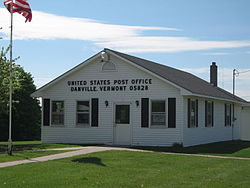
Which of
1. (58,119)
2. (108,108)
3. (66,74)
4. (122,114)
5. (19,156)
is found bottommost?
(19,156)

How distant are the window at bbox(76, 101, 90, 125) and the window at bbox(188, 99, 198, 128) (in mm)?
5272

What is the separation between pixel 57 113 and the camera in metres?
24.3

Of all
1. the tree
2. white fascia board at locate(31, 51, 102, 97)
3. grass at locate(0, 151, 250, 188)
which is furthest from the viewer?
the tree

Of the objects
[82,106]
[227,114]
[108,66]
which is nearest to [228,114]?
[227,114]

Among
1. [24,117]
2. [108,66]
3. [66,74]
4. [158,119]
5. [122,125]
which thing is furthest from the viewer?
[24,117]

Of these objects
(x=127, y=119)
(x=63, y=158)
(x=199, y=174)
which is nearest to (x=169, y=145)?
(x=127, y=119)

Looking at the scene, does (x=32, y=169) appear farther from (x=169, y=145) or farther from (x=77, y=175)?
(x=169, y=145)

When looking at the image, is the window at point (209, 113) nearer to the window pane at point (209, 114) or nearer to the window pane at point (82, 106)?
the window pane at point (209, 114)

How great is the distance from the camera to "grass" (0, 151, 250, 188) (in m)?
10.8

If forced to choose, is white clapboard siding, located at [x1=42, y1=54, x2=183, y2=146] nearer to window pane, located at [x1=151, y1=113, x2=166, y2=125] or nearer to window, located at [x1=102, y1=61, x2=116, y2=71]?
window, located at [x1=102, y1=61, x2=116, y2=71]

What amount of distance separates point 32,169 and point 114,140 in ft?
33.8

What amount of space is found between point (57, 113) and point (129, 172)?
12.4m

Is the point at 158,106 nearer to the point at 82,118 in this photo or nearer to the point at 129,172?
the point at 82,118

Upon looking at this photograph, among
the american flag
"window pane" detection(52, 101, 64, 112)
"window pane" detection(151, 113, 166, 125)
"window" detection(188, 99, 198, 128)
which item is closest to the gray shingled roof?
"window" detection(188, 99, 198, 128)
